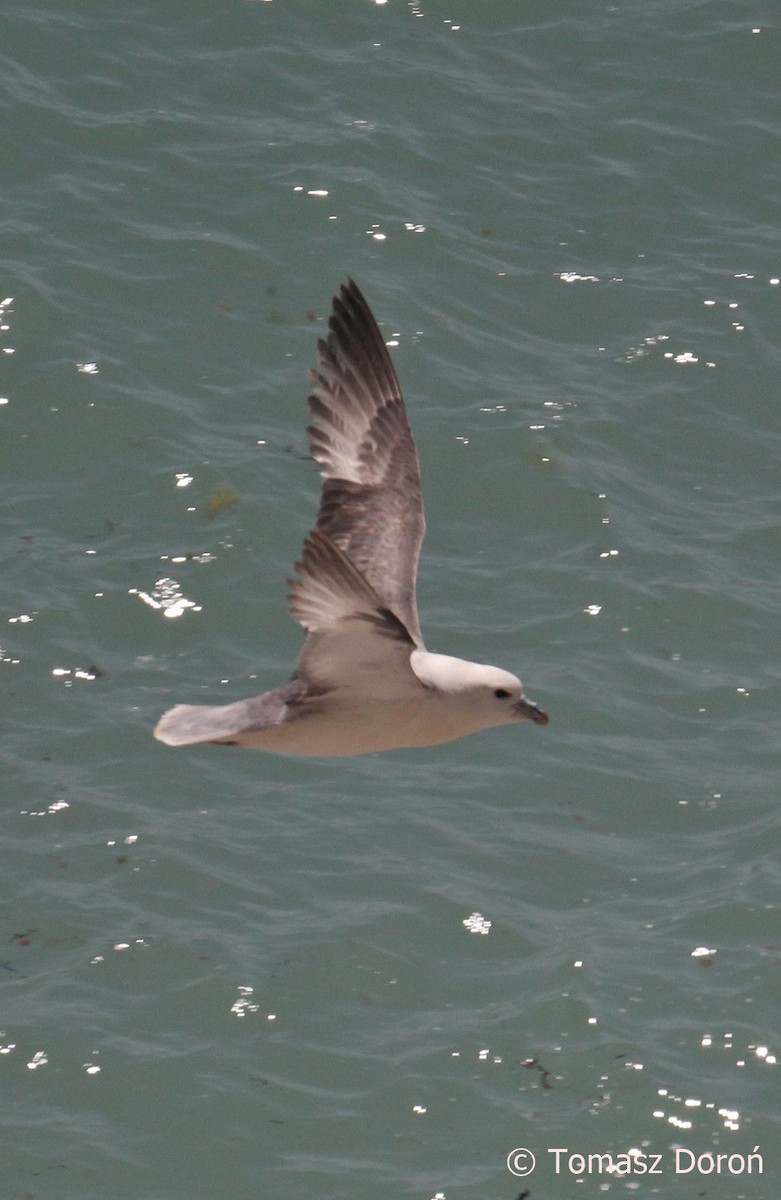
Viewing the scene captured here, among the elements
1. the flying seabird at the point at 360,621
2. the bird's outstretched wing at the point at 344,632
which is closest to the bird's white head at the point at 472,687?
the flying seabird at the point at 360,621

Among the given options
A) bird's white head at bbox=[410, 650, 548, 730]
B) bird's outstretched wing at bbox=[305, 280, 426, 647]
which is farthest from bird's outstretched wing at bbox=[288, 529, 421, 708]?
bird's outstretched wing at bbox=[305, 280, 426, 647]

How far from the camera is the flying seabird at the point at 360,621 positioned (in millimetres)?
6031

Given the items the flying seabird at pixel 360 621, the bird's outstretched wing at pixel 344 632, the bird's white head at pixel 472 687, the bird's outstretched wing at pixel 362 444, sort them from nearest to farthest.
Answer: the bird's outstretched wing at pixel 344 632
the flying seabird at pixel 360 621
the bird's white head at pixel 472 687
the bird's outstretched wing at pixel 362 444

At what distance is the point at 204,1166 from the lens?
7.65 meters

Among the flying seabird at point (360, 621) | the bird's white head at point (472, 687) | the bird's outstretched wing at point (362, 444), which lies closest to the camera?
the flying seabird at point (360, 621)

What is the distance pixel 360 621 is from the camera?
602cm

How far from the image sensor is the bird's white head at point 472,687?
6531 mm

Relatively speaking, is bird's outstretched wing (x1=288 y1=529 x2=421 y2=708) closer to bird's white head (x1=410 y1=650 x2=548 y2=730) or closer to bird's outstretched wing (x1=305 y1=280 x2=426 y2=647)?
bird's white head (x1=410 y1=650 x2=548 y2=730)

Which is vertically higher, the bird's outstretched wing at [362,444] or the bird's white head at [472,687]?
the bird's outstretched wing at [362,444]

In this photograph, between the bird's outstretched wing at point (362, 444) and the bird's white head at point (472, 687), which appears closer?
the bird's white head at point (472, 687)

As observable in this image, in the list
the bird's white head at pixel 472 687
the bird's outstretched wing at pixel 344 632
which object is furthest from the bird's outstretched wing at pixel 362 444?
the bird's outstretched wing at pixel 344 632

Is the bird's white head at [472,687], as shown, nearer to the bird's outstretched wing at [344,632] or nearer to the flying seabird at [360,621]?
the flying seabird at [360,621]

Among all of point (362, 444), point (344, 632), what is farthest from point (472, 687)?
point (362, 444)

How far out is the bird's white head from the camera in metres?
6.53
